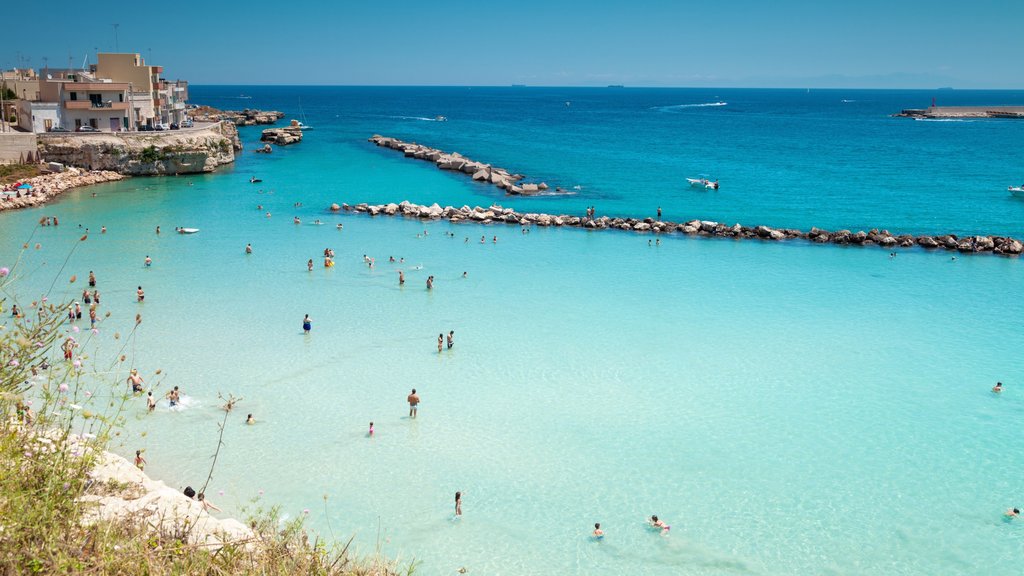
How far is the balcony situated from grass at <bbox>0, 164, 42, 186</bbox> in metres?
7.63

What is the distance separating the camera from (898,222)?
43781mm

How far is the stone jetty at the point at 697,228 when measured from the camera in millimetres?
37344

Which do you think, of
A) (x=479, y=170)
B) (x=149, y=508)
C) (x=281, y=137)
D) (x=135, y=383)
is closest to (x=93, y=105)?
(x=281, y=137)

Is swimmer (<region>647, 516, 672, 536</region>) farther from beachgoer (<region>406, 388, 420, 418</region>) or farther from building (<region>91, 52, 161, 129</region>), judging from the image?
building (<region>91, 52, 161, 129</region>)

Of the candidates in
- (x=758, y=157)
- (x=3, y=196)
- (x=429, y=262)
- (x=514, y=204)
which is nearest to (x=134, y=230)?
(x=3, y=196)

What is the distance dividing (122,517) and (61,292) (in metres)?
21.3

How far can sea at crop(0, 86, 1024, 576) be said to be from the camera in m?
14.2

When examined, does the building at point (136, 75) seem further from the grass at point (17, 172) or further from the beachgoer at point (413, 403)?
the beachgoer at point (413, 403)

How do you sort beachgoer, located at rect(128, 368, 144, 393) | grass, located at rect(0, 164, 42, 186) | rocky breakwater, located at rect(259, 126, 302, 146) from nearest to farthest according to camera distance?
beachgoer, located at rect(128, 368, 144, 393), grass, located at rect(0, 164, 42, 186), rocky breakwater, located at rect(259, 126, 302, 146)

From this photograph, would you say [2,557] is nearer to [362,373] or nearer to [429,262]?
[362,373]

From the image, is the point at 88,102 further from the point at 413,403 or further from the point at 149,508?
the point at 149,508

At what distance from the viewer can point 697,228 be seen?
4094cm

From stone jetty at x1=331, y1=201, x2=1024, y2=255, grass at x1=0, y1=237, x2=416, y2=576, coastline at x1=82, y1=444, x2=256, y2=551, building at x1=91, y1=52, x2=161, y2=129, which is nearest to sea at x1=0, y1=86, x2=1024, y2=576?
grass at x1=0, y1=237, x2=416, y2=576

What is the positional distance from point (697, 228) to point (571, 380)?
22816 mm
